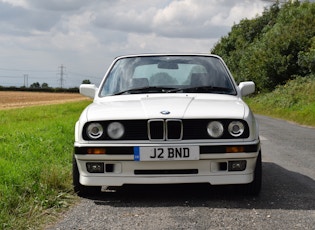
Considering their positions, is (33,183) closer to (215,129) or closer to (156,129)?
(156,129)

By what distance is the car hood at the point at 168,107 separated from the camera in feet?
15.8

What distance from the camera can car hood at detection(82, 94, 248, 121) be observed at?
482 centimetres

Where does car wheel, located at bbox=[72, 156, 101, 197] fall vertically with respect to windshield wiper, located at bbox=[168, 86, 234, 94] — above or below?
below

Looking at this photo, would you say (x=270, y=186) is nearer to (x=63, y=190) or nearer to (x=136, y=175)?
(x=136, y=175)

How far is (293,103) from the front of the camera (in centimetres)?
2462

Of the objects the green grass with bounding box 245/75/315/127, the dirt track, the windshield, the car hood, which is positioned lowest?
the dirt track

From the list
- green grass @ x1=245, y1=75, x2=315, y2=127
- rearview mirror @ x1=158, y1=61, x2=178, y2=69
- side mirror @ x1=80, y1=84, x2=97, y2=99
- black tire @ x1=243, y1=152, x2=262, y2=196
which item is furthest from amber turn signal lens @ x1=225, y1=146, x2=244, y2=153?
green grass @ x1=245, y1=75, x2=315, y2=127

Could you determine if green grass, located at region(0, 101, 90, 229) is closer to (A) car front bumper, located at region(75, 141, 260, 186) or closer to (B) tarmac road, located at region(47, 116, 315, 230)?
(B) tarmac road, located at region(47, 116, 315, 230)

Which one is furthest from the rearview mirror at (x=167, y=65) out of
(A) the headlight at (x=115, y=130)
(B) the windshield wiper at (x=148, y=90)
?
(A) the headlight at (x=115, y=130)

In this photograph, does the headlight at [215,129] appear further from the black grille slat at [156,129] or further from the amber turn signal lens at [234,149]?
the black grille slat at [156,129]

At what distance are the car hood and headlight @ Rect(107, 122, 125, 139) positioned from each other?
0.23ft

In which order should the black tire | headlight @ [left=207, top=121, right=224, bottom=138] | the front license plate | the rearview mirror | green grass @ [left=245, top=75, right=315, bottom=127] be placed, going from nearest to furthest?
the front license plate → headlight @ [left=207, top=121, right=224, bottom=138] → the black tire → the rearview mirror → green grass @ [left=245, top=75, right=315, bottom=127]

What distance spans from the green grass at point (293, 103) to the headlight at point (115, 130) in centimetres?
1467

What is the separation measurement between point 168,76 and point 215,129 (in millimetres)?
1410
